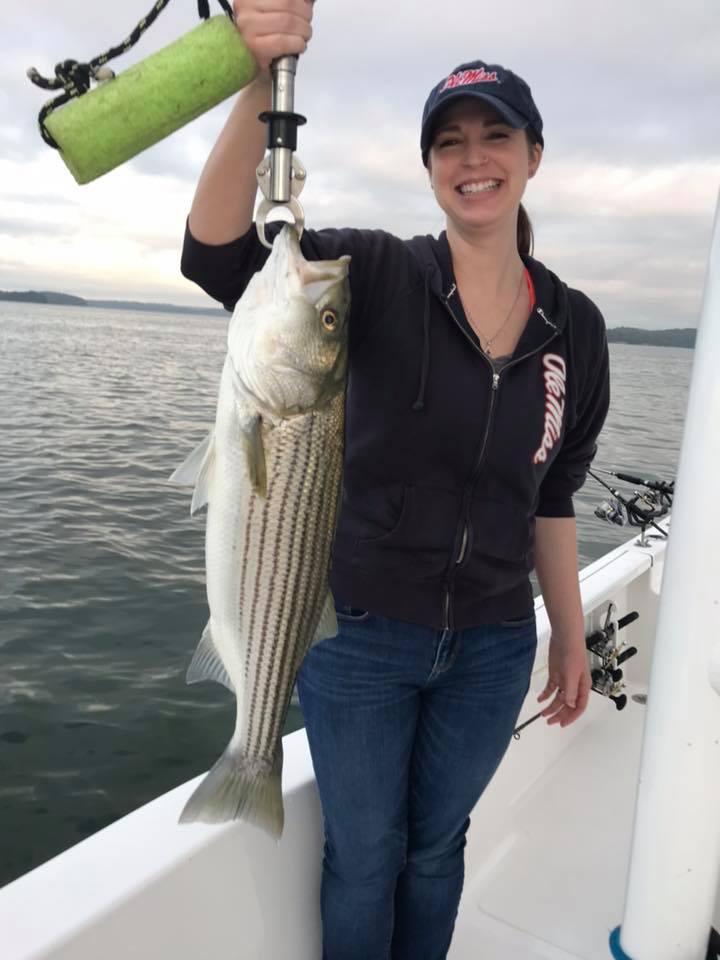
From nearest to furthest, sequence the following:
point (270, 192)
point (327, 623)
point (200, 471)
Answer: point (270, 192) < point (200, 471) < point (327, 623)

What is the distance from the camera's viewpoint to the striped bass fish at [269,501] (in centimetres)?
176

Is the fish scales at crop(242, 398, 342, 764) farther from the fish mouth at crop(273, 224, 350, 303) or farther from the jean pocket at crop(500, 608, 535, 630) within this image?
the jean pocket at crop(500, 608, 535, 630)

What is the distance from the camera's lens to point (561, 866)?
3652 mm

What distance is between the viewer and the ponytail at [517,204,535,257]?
2.57m

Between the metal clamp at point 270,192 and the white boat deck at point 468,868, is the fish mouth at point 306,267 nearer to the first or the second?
the metal clamp at point 270,192

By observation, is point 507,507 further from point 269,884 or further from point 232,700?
point 232,700

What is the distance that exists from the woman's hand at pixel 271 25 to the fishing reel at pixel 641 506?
436 cm

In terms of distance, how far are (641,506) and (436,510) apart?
13.0 feet

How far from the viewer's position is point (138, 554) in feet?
29.7

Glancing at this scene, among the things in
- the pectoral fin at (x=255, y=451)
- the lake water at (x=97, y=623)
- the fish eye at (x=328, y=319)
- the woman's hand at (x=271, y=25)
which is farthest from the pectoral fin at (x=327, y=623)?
the lake water at (x=97, y=623)

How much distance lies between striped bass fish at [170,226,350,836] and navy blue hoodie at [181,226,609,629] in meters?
→ 0.21

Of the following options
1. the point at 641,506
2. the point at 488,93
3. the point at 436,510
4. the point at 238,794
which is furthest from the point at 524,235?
the point at 641,506

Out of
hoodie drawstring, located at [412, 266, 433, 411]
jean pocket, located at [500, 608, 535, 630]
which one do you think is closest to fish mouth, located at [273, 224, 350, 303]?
hoodie drawstring, located at [412, 266, 433, 411]

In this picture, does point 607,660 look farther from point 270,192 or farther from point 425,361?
point 270,192
